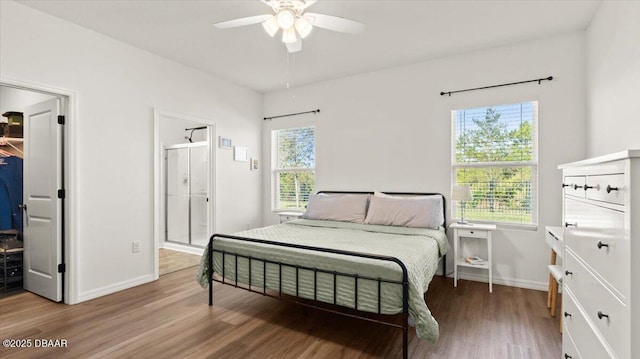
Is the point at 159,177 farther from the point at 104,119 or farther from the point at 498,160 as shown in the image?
the point at 498,160

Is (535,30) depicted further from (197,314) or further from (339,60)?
(197,314)

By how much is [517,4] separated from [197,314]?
3.89m

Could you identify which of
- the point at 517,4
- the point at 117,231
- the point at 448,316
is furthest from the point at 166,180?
the point at 517,4

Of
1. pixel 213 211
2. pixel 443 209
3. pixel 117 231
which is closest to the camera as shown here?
pixel 117 231

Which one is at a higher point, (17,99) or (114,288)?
(17,99)

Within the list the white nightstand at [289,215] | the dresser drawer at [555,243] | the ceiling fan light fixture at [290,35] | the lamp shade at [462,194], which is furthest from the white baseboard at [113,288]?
the dresser drawer at [555,243]

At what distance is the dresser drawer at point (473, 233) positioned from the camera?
11.1 ft

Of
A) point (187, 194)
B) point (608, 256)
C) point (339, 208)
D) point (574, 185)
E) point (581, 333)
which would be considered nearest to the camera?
point (608, 256)

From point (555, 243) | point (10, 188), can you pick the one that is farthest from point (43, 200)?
point (555, 243)

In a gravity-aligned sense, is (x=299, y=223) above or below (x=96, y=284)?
above

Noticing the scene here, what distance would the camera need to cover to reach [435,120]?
394cm

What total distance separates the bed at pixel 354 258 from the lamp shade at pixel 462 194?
26cm

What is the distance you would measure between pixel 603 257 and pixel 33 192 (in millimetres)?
4667

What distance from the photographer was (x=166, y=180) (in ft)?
19.0
